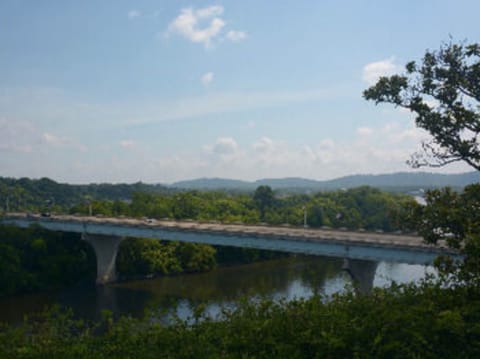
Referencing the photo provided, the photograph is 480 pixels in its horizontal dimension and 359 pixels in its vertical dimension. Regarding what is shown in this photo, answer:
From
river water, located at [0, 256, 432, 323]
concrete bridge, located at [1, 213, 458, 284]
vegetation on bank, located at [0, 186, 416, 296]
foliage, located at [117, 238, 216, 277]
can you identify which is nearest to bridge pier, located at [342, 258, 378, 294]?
river water, located at [0, 256, 432, 323]

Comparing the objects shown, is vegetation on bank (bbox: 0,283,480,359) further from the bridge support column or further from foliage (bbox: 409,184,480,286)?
the bridge support column

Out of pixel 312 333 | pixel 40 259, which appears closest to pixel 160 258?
pixel 40 259

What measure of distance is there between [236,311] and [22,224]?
4809 centimetres

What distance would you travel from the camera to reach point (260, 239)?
37156mm

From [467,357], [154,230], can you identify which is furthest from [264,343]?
[154,230]

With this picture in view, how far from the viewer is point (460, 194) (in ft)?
37.2

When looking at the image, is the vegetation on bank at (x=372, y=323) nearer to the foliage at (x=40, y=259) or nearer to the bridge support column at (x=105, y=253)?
the foliage at (x=40, y=259)

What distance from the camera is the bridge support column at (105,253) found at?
48.1 m

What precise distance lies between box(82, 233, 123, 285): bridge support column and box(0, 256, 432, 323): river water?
141 cm

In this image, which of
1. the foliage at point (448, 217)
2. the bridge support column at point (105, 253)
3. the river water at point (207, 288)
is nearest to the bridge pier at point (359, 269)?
the river water at point (207, 288)

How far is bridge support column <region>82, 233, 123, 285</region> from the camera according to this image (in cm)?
4809

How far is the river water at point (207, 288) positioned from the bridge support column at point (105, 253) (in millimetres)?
1406

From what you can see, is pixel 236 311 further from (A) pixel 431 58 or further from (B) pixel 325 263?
(B) pixel 325 263

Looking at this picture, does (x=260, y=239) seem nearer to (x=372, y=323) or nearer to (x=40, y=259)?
(x=40, y=259)
